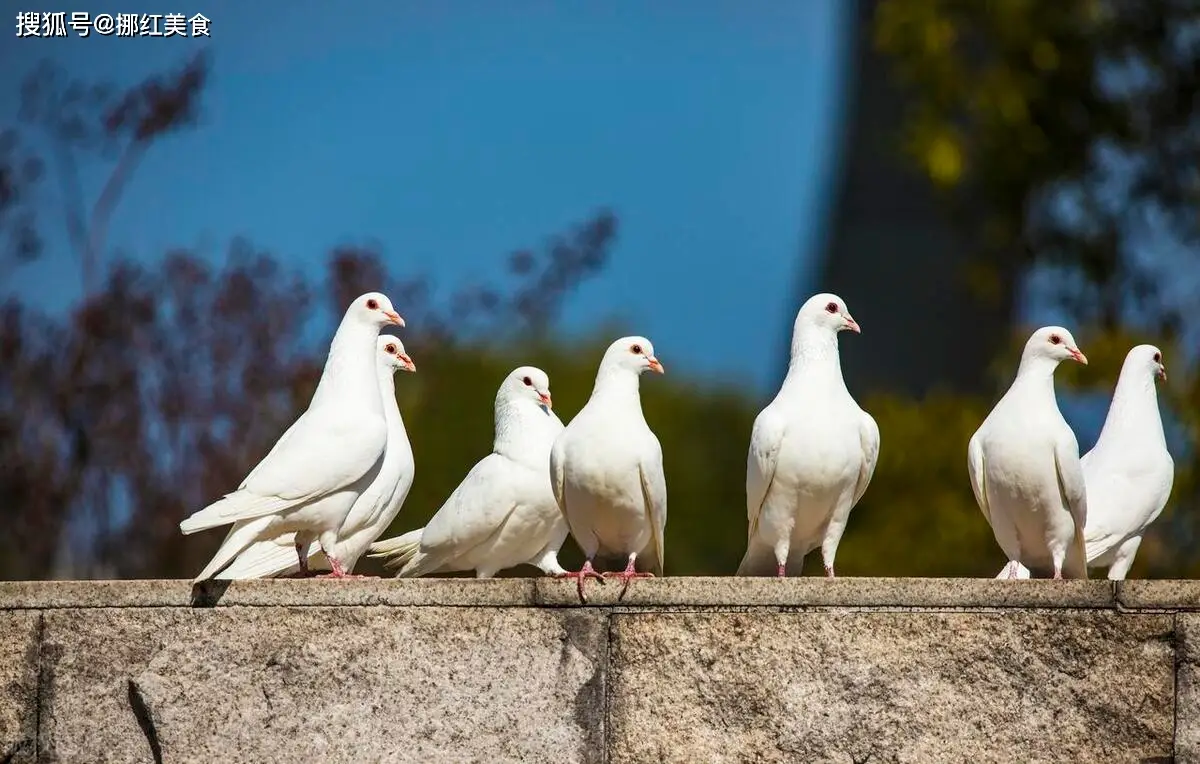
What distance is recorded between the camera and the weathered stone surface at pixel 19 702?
19.3 ft

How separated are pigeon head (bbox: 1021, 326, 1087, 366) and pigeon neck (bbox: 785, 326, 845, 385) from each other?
2.34ft

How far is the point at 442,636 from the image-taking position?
18.8ft

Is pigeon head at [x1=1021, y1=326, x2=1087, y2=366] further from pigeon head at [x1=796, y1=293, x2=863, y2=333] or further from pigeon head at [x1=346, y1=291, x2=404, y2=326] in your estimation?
pigeon head at [x1=346, y1=291, x2=404, y2=326]

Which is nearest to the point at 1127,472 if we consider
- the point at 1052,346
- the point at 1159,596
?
the point at 1052,346

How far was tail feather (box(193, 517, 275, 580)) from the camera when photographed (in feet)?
19.2

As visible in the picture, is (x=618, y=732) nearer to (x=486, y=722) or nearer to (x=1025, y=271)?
(x=486, y=722)

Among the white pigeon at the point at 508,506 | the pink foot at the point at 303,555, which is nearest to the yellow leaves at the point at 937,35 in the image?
the white pigeon at the point at 508,506

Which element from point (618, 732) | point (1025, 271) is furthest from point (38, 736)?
point (1025, 271)

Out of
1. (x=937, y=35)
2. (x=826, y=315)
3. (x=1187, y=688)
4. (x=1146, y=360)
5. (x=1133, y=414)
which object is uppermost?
(x=937, y=35)

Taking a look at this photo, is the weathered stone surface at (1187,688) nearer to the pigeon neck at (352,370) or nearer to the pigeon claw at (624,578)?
the pigeon claw at (624,578)

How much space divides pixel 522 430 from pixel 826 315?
4.84 ft

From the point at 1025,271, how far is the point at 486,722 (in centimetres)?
1024

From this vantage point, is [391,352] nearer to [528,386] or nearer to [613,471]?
[528,386]

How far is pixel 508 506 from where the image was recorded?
7426mm
